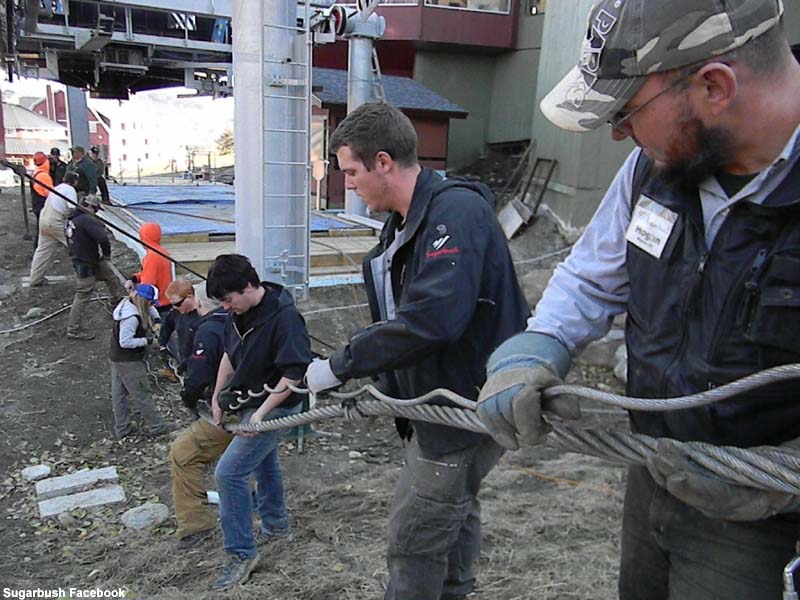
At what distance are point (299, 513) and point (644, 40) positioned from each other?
3786 millimetres

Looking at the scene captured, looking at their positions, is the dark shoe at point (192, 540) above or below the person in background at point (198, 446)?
below

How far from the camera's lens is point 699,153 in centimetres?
136

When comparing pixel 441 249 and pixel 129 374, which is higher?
pixel 441 249

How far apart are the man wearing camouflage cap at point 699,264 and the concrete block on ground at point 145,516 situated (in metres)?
3.50

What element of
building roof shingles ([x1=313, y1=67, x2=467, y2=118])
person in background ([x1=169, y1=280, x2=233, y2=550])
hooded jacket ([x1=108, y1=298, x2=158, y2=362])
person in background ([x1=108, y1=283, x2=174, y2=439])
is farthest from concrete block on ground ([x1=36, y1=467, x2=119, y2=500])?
building roof shingles ([x1=313, y1=67, x2=467, y2=118])

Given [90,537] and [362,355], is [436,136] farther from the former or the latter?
[362,355]

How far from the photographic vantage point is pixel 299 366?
333cm

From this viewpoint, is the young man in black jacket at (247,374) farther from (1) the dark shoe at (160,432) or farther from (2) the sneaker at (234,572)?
(1) the dark shoe at (160,432)

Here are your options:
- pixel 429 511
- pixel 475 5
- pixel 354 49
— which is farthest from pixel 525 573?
pixel 475 5

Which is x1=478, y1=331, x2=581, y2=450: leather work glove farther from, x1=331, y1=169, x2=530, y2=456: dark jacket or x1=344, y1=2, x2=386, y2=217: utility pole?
x1=344, y1=2, x2=386, y2=217: utility pole

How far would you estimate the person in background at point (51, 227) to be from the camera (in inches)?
346

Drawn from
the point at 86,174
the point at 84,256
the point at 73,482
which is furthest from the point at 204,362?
the point at 86,174

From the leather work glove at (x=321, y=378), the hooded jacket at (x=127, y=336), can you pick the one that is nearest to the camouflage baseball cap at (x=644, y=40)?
the leather work glove at (x=321, y=378)

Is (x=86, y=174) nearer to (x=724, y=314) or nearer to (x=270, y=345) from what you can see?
(x=270, y=345)
